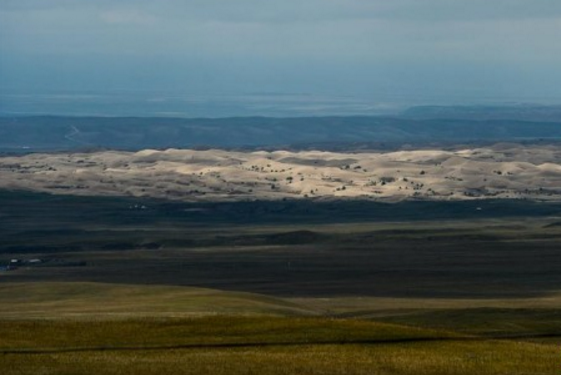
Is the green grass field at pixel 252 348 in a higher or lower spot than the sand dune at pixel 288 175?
higher

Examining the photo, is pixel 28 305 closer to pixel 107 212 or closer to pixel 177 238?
pixel 177 238

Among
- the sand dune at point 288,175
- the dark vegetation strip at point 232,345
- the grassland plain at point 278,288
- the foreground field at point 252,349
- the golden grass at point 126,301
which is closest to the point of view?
the foreground field at point 252,349

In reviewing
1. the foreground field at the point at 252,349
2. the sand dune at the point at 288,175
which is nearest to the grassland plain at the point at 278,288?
the foreground field at the point at 252,349

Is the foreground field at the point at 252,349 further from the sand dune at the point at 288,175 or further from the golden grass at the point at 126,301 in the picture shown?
the sand dune at the point at 288,175

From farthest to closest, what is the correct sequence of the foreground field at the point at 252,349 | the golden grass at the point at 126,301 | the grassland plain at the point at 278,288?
the golden grass at the point at 126,301 → the grassland plain at the point at 278,288 → the foreground field at the point at 252,349

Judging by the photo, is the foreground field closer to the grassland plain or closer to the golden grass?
the grassland plain

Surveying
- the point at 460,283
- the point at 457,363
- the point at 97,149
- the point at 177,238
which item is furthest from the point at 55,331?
the point at 97,149

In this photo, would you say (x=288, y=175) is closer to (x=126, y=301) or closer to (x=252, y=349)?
(x=126, y=301)
